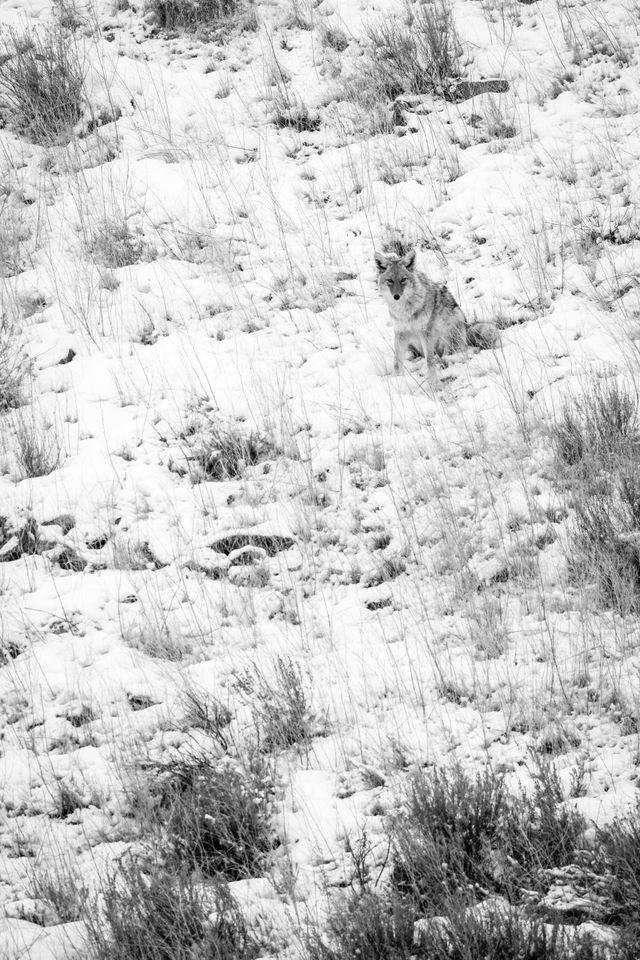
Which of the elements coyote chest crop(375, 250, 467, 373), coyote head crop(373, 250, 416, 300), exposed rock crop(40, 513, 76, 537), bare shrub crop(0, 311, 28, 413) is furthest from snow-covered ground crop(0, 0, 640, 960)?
coyote head crop(373, 250, 416, 300)

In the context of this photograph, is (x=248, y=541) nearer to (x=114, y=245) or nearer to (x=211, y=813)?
(x=211, y=813)

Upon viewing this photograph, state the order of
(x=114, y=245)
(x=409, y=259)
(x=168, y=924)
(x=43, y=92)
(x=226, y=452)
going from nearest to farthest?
1. (x=168, y=924)
2. (x=226, y=452)
3. (x=409, y=259)
4. (x=114, y=245)
5. (x=43, y=92)

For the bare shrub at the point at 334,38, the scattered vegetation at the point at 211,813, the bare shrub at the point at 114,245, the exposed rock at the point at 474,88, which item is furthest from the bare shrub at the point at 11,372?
the bare shrub at the point at 334,38

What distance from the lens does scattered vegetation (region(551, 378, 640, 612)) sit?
485 centimetres

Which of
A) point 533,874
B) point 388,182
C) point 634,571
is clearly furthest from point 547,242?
point 533,874

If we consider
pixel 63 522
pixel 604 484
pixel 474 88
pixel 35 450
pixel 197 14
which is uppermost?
pixel 197 14

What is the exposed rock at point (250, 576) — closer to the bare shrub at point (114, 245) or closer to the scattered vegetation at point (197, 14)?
the bare shrub at point (114, 245)

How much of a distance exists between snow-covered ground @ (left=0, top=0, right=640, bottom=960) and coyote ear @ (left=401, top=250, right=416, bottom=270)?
0.65 metres

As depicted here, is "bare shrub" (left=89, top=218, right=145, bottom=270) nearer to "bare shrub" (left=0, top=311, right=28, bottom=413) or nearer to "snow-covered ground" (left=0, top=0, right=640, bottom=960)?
"snow-covered ground" (left=0, top=0, right=640, bottom=960)

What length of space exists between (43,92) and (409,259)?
20.6 ft

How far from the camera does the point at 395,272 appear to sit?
7.70 m

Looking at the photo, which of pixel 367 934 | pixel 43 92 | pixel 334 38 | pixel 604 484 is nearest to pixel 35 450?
pixel 604 484

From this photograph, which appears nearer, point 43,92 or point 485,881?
point 485,881

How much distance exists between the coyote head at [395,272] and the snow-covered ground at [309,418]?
59cm
